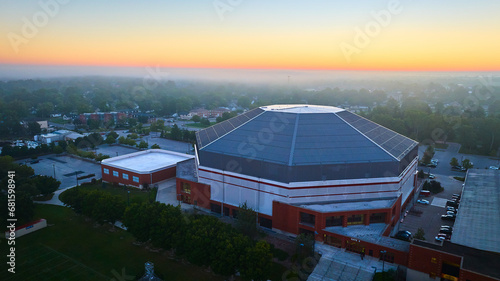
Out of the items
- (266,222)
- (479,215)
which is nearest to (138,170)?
(266,222)

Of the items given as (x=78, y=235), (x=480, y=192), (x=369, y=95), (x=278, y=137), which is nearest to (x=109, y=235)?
(x=78, y=235)

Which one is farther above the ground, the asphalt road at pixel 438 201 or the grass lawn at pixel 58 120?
the grass lawn at pixel 58 120

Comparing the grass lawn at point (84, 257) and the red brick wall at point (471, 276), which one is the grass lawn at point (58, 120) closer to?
the grass lawn at point (84, 257)

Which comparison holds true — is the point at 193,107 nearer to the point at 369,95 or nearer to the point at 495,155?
the point at 369,95

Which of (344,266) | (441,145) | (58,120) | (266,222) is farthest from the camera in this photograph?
(58,120)

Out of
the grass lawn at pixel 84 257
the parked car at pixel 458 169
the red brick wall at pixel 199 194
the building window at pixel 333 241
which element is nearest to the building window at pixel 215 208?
the red brick wall at pixel 199 194

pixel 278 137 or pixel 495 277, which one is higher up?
pixel 278 137

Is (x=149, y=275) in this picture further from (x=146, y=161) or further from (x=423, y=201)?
(x=423, y=201)
